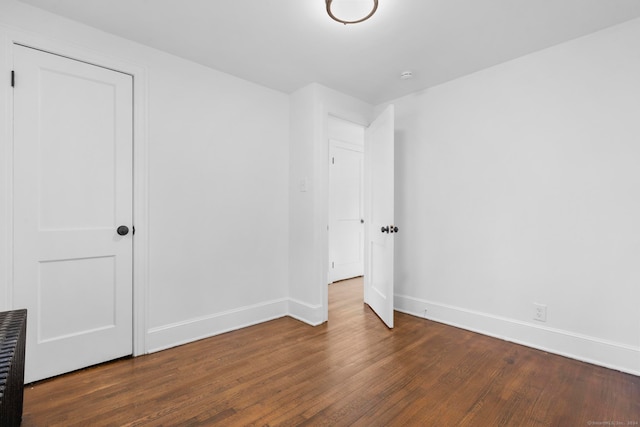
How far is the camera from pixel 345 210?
4.99m

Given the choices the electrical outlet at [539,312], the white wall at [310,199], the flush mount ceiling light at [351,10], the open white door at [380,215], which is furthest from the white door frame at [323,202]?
the electrical outlet at [539,312]

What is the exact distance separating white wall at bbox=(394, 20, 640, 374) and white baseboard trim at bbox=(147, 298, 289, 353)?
4.64ft

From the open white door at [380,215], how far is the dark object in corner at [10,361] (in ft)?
8.02

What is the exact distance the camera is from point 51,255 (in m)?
2.02

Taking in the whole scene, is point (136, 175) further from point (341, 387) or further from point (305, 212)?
point (341, 387)

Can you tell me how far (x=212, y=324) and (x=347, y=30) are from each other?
2.54 metres

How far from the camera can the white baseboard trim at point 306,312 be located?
9.78 ft

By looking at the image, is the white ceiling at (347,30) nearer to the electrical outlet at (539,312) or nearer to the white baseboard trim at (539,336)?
the electrical outlet at (539,312)

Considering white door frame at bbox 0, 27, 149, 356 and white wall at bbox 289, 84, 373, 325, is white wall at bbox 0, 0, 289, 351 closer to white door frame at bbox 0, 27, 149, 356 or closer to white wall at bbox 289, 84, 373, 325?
white door frame at bbox 0, 27, 149, 356

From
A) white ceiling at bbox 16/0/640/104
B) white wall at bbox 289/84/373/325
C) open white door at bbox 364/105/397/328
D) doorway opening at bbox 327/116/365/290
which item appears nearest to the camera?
white ceiling at bbox 16/0/640/104

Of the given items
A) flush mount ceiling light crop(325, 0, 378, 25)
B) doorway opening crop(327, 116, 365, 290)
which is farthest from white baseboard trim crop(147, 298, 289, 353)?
flush mount ceiling light crop(325, 0, 378, 25)

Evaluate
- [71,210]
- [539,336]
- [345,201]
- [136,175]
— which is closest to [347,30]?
[136,175]

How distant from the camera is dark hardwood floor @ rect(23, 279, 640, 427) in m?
1.62

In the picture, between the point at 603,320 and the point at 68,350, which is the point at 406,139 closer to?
the point at 603,320
